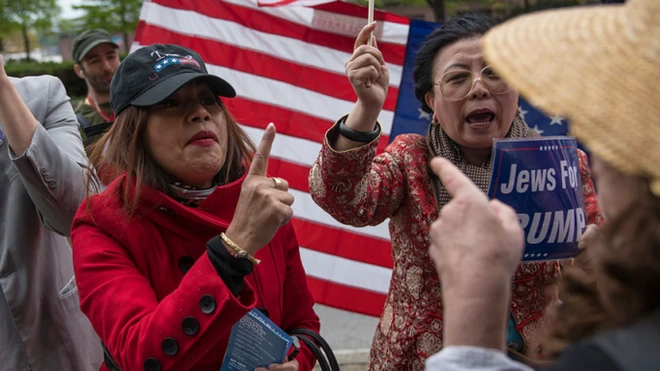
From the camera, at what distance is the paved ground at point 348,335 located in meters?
5.24

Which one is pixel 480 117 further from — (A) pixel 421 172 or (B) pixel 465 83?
(A) pixel 421 172

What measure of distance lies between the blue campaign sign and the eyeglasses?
0.36 metres

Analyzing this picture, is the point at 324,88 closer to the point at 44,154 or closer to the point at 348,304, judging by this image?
the point at 348,304

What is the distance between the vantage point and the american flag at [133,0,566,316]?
4676mm

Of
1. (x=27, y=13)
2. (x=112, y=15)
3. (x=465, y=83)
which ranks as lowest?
(x=27, y=13)

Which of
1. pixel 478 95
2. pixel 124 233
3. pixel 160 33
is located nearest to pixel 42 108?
pixel 124 233

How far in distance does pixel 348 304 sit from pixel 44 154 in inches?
102

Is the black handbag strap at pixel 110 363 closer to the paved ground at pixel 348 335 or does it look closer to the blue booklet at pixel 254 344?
the blue booklet at pixel 254 344

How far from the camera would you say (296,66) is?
484cm

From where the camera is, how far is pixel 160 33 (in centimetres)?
473

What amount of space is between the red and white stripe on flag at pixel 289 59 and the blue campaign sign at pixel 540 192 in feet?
8.39

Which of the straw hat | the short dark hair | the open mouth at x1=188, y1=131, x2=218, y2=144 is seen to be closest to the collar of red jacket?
the open mouth at x1=188, y1=131, x2=218, y2=144

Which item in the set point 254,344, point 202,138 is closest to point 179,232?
point 202,138

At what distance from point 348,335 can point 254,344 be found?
3761 mm
